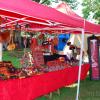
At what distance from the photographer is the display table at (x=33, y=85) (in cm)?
505

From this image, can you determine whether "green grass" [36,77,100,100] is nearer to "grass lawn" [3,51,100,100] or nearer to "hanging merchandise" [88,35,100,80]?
"grass lawn" [3,51,100,100]

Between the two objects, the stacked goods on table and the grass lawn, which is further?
the grass lawn

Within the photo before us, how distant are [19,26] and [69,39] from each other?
834 cm

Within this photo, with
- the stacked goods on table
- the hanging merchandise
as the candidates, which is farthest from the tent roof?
the hanging merchandise

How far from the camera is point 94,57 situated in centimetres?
1110

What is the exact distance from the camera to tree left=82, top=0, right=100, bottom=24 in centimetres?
2620

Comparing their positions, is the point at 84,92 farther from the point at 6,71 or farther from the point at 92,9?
the point at 92,9

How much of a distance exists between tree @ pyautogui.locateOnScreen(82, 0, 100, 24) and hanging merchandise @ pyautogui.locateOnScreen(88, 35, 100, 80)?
1497 centimetres

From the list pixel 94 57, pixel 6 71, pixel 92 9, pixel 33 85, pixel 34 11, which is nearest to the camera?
pixel 34 11

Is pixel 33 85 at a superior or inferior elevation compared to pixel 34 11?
inferior

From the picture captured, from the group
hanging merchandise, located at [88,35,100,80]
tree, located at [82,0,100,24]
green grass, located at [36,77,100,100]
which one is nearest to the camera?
green grass, located at [36,77,100,100]

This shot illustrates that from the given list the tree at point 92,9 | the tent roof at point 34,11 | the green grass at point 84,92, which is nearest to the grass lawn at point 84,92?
the green grass at point 84,92

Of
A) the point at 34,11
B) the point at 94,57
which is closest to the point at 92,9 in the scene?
the point at 94,57

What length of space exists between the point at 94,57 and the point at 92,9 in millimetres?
16235
